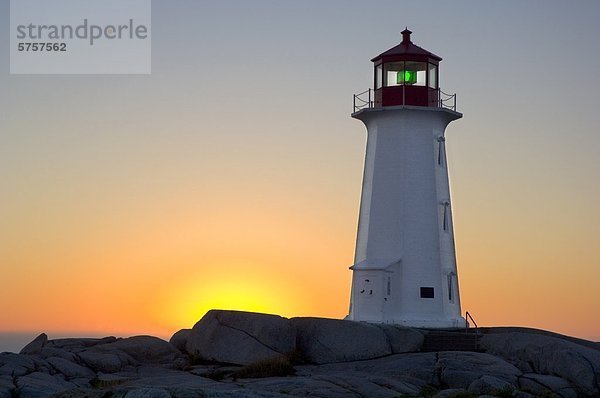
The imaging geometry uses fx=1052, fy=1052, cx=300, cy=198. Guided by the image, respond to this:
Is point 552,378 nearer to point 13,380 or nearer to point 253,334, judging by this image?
point 253,334

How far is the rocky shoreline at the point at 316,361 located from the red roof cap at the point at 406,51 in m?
10.5

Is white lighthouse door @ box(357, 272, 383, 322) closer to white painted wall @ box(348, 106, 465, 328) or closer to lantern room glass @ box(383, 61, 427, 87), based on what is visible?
white painted wall @ box(348, 106, 465, 328)

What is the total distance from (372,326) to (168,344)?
645 centimetres

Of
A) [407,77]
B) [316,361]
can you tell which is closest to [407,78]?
[407,77]

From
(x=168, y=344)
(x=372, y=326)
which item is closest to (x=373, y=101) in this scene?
(x=372, y=326)

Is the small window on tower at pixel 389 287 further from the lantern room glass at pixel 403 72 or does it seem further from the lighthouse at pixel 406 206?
the lantern room glass at pixel 403 72

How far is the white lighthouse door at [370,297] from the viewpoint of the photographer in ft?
123

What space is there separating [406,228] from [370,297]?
9.16 ft

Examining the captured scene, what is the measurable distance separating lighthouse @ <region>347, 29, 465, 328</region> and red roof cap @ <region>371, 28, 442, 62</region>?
0.15 feet

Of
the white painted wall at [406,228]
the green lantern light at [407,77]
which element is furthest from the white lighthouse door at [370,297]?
the green lantern light at [407,77]

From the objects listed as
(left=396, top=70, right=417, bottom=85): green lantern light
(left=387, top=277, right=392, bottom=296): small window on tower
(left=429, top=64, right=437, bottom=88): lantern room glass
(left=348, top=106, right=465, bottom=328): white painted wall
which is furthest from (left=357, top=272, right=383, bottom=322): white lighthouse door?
(left=429, top=64, right=437, bottom=88): lantern room glass

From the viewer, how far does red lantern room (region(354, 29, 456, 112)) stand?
3841cm

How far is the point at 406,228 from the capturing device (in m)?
37.8

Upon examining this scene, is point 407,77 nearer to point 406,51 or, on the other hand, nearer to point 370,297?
point 406,51
